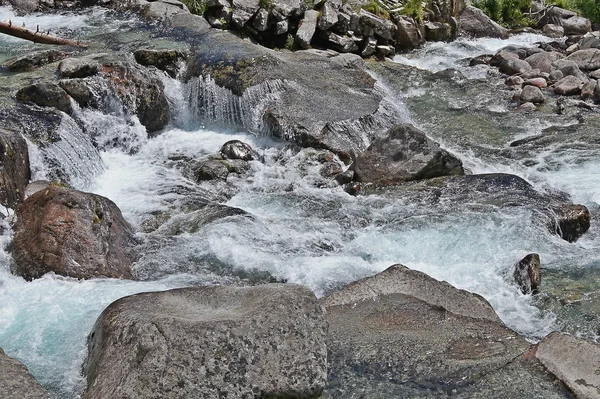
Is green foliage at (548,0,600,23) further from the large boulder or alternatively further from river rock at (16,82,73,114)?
the large boulder

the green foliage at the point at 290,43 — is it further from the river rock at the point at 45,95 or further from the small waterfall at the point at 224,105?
the river rock at the point at 45,95

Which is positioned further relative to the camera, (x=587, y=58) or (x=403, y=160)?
(x=587, y=58)

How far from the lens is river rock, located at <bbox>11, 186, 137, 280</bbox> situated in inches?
341

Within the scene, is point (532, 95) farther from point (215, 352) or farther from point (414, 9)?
point (215, 352)

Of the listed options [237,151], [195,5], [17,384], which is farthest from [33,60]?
[17,384]

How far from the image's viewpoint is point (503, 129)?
51.6 feet

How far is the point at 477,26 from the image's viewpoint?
80.4 ft

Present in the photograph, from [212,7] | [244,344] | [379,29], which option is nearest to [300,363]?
[244,344]

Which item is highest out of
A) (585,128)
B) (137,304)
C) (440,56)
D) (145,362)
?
(145,362)

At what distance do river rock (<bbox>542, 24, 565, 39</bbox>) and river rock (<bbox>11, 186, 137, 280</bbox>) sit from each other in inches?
830

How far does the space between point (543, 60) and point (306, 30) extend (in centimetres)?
732

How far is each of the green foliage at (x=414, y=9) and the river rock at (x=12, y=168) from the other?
1487cm

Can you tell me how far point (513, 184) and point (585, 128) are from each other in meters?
4.93

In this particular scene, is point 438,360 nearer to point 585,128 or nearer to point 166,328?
point 166,328
